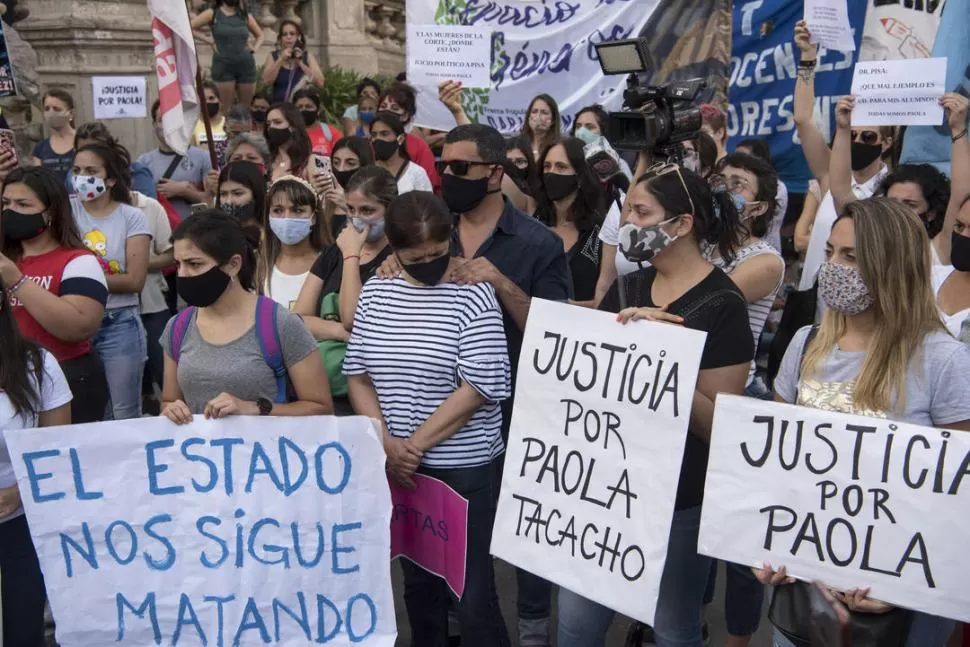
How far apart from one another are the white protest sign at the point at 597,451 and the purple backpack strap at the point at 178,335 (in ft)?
3.70

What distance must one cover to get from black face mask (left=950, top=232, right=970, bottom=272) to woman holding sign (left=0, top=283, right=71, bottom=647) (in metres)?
2.93

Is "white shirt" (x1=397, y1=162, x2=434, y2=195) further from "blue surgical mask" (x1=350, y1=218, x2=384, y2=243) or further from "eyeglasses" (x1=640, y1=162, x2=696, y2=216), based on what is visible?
"eyeglasses" (x1=640, y1=162, x2=696, y2=216)

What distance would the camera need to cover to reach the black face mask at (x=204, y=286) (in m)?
→ 3.69

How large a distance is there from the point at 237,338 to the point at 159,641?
3.22 feet

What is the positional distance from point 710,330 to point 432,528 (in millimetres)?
1202

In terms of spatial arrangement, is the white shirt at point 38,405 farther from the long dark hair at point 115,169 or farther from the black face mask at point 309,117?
the black face mask at point 309,117

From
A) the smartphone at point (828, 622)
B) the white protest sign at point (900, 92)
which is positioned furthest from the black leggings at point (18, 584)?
the white protest sign at point (900, 92)

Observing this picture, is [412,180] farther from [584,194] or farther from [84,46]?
[84,46]

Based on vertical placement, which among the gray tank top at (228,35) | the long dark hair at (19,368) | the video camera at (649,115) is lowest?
the long dark hair at (19,368)

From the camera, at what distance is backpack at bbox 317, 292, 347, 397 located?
435 centimetres

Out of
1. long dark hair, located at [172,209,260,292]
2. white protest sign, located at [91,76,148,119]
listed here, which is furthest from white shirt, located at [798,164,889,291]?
white protest sign, located at [91,76,148,119]

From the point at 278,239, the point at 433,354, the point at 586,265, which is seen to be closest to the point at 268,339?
the point at 433,354

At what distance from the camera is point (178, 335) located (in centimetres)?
379

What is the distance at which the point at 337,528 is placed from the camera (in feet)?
11.8
